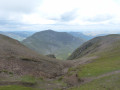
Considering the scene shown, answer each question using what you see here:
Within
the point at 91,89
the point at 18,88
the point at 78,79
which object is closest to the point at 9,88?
the point at 18,88

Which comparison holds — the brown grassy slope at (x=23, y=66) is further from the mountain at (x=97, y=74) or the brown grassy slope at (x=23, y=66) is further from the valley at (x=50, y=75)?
the mountain at (x=97, y=74)

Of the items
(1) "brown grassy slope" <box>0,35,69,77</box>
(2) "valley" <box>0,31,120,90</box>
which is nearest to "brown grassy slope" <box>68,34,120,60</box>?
(2) "valley" <box>0,31,120,90</box>

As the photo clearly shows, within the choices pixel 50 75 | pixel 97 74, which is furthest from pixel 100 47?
pixel 50 75

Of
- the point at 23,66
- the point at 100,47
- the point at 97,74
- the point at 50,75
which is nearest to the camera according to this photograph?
the point at 97,74

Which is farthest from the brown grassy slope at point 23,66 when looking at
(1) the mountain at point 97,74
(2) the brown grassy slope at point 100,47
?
(2) the brown grassy slope at point 100,47

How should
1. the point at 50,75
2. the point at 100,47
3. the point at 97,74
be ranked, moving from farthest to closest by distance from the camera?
1. the point at 100,47
2. the point at 50,75
3. the point at 97,74

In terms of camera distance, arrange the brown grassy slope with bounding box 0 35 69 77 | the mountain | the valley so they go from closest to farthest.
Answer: the mountain < the valley < the brown grassy slope with bounding box 0 35 69 77

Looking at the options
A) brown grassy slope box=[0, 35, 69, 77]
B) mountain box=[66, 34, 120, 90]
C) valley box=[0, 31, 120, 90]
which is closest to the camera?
mountain box=[66, 34, 120, 90]

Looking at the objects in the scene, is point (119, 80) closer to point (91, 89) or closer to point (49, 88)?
point (91, 89)

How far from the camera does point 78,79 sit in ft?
132

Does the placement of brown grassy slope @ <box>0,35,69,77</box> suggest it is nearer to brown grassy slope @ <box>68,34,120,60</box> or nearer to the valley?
the valley

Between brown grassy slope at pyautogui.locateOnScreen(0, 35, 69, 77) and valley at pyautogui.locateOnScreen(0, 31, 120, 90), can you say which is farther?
brown grassy slope at pyautogui.locateOnScreen(0, 35, 69, 77)

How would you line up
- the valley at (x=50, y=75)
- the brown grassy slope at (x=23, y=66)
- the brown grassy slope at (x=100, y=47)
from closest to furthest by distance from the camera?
the valley at (x=50, y=75), the brown grassy slope at (x=23, y=66), the brown grassy slope at (x=100, y=47)

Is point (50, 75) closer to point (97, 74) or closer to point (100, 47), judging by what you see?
point (97, 74)
